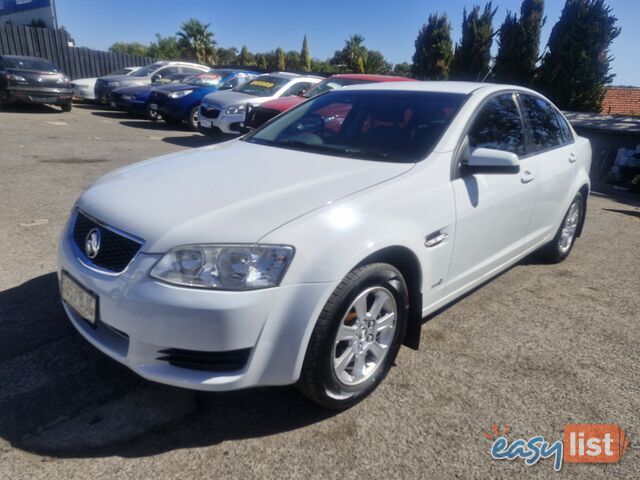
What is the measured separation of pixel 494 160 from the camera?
2.74 meters

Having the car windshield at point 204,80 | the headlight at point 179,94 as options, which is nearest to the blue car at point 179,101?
the headlight at point 179,94

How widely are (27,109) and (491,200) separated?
1571 cm

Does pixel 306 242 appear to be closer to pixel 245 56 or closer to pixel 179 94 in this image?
pixel 179 94

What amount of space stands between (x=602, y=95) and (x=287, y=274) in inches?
877

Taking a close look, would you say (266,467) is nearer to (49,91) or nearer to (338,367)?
(338,367)

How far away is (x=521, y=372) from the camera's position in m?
2.86

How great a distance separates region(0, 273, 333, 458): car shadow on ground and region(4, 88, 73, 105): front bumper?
12939mm

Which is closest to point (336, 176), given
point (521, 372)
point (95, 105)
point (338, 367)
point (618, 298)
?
point (338, 367)

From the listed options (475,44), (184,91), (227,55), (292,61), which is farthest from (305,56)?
(184,91)

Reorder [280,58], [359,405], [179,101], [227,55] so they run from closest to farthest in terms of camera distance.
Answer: [359,405]
[179,101]
[280,58]
[227,55]

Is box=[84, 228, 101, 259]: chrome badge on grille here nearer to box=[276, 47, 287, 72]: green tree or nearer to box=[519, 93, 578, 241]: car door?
box=[519, 93, 578, 241]: car door

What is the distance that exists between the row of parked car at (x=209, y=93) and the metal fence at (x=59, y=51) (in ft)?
17.8

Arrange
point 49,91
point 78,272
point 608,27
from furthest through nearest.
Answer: point 608,27
point 49,91
point 78,272

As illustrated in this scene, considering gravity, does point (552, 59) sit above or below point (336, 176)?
above
